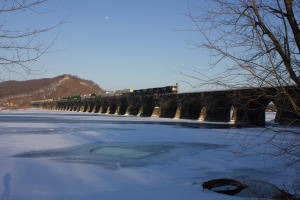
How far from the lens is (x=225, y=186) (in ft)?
18.8

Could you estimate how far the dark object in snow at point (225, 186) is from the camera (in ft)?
18.0

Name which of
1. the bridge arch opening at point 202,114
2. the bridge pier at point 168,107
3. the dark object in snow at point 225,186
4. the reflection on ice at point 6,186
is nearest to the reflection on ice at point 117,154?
the reflection on ice at point 6,186

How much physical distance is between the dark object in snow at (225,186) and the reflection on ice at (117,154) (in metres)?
2.52

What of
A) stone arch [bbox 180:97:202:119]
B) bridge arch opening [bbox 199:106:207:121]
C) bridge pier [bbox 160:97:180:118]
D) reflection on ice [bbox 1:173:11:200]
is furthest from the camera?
bridge pier [bbox 160:97:180:118]

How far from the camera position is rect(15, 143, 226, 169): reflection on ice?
8.15 metres

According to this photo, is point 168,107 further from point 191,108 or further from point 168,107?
point 191,108

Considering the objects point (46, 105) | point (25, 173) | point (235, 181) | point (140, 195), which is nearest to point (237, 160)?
point (235, 181)

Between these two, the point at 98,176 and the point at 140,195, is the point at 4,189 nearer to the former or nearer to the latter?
the point at 98,176

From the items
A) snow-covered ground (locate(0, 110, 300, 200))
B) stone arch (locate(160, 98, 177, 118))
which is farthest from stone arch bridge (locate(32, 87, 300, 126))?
snow-covered ground (locate(0, 110, 300, 200))

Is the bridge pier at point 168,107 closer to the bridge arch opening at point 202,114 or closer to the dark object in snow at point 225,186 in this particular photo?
the bridge arch opening at point 202,114

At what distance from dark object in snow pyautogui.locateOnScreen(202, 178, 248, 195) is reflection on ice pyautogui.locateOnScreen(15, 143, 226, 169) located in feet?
8.26

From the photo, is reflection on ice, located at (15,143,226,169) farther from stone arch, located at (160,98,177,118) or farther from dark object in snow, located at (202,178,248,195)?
stone arch, located at (160,98,177,118)

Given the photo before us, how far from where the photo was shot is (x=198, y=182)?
6.11 m

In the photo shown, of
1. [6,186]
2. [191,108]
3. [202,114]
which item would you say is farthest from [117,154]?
[191,108]
